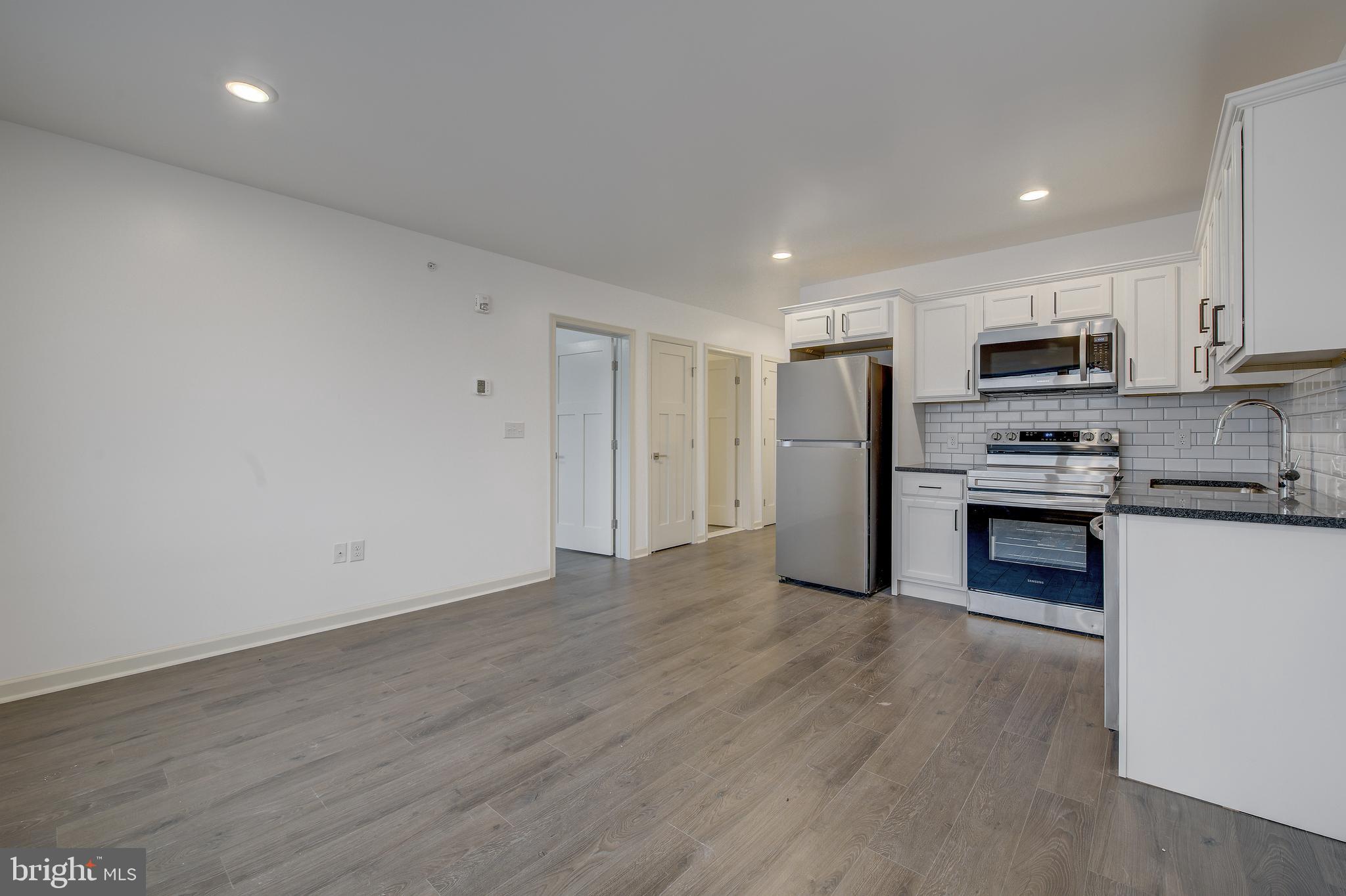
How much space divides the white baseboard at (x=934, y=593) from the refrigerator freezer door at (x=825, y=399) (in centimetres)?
104

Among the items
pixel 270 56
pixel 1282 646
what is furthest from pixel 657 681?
pixel 270 56

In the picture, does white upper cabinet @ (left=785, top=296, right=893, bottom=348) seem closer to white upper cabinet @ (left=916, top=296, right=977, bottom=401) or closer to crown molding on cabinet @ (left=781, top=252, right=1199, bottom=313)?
crown molding on cabinet @ (left=781, top=252, right=1199, bottom=313)

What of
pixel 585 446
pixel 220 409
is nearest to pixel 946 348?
pixel 585 446

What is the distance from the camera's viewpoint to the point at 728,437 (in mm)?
6953

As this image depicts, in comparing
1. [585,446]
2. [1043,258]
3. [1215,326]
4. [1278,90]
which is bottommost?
[585,446]

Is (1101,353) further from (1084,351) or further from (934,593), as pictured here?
(934,593)

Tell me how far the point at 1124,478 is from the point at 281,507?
5045mm

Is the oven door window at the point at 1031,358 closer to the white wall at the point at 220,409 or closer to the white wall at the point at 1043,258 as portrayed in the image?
the white wall at the point at 1043,258

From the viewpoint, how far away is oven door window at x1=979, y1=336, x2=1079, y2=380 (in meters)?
3.46

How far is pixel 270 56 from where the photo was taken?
81.3 inches

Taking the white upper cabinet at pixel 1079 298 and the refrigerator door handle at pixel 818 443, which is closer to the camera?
the white upper cabinet at pixel 1079 298

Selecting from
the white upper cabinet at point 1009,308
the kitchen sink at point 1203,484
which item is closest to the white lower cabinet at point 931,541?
the kitchen sink at point 1203,484

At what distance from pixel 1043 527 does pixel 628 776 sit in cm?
284

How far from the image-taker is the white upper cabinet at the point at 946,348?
3910mm
